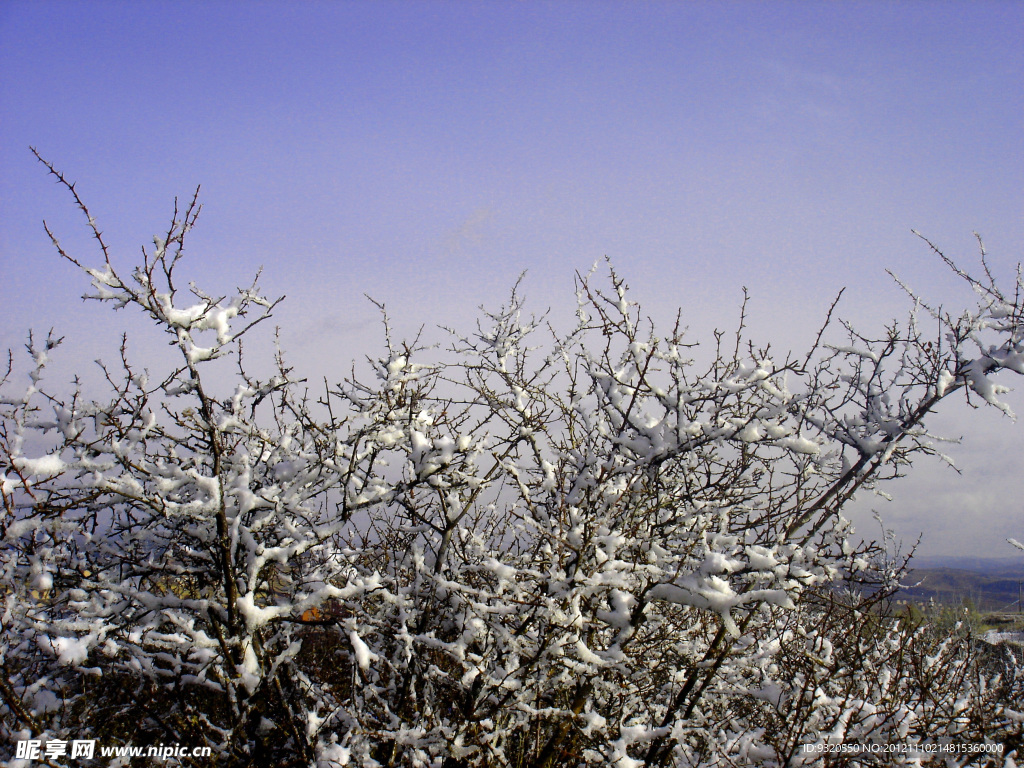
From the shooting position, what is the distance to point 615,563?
3281 mm

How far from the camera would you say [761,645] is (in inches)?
193

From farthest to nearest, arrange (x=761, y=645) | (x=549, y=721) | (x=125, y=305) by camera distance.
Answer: (x=761, y=645), (x=549, y=721), (x=125, y=305)

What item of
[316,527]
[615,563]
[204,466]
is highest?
[204,466]

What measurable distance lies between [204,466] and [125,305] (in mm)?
1658

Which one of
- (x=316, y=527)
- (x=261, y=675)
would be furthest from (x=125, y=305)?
(x=261, y=675)

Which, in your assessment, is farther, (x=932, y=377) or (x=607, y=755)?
(x=932, y=377)

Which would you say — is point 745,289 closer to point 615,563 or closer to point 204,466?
point 615,563

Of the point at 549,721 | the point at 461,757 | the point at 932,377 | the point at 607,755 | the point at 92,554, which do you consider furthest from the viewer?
the point at 92,554

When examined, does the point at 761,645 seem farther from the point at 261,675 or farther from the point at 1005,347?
the point at 261,675

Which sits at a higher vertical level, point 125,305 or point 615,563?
point 125,305

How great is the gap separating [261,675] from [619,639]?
6.55 feet

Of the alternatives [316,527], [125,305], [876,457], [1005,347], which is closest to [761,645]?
[876,457]

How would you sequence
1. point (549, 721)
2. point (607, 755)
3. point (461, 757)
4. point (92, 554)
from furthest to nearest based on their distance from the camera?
1. point (92, 554)
2. point (549, 721)
3. point (607, 755)
4. point (461, 757)

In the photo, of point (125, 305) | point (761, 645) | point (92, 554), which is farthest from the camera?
point (761, 645)
